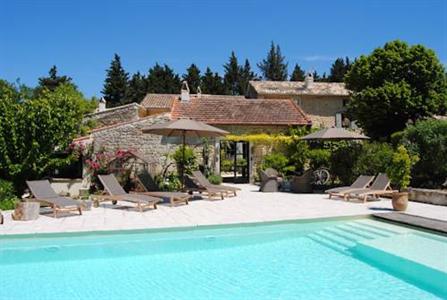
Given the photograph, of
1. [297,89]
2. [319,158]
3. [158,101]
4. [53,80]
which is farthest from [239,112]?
[53,80]

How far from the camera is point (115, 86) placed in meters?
62.1

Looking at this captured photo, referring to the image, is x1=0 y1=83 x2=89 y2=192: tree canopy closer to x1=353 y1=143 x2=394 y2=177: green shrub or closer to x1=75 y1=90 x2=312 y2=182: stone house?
x1=75 y1=90 x2=312 y2=182: stone house

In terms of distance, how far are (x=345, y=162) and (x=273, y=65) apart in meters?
57.9

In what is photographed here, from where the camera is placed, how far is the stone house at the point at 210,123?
20.8 m

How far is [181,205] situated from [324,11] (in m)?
8.56

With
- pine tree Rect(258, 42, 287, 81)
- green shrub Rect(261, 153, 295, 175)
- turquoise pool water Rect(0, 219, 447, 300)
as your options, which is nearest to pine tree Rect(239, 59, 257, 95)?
pine tree Rect(258, 42, 287, 81)

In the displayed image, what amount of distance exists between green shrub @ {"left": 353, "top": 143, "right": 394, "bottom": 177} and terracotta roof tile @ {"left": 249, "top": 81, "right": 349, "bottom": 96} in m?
23.3

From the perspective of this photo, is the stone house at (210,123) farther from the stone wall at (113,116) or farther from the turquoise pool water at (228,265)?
the turquoise pool water at (228,265)

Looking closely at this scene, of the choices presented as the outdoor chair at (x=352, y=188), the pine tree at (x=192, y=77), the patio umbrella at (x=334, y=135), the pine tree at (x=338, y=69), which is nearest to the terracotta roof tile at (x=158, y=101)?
the pine tree at (x=192, y=77)

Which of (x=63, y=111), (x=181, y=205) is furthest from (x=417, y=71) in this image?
(x=63, y=111)

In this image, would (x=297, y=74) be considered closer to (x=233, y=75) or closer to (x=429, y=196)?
(x=233, y=75)

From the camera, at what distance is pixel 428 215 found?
39.1 feet

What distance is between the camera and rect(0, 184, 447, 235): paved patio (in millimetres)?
10281

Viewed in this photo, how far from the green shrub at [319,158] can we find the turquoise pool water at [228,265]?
1049 centimetres
